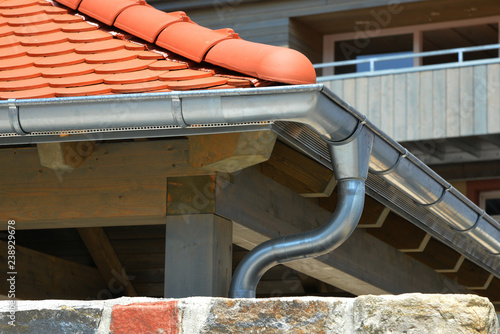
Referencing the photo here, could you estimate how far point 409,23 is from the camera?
43.7ft

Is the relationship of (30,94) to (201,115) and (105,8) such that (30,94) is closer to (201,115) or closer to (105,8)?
(201,115)

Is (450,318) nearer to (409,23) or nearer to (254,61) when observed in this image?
(254,61)

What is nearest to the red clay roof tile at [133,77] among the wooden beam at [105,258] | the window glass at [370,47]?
the wooden beam at [105,258]

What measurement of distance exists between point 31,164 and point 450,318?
2.39 metres

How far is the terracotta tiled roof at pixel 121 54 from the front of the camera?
3281 mm

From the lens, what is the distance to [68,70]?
3604 mm

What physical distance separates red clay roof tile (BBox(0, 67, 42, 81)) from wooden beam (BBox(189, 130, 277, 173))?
0.71 metres

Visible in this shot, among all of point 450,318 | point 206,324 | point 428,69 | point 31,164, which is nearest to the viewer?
point 450,318

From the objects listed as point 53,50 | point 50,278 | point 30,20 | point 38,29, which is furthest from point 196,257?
point 50,278

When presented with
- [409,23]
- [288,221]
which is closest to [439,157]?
[409,23]

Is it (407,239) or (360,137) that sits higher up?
(360,137)

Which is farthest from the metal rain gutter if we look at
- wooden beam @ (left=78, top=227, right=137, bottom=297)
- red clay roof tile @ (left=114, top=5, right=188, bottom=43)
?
wooden beam @ (left=78, top=227, right=137, bottom=297)

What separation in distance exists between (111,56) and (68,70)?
206 mm

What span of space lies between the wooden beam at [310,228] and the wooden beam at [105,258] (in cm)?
159
